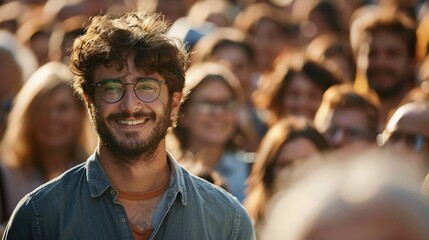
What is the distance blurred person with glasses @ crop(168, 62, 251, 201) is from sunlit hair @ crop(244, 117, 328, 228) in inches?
25.9

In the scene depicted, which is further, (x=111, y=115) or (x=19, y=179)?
(x=19, y=179)

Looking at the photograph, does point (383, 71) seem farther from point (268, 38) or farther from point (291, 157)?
point (268, 38)

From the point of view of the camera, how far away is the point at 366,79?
335 inches

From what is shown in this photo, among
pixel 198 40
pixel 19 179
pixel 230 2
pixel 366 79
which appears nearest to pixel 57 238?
pixel 19 179

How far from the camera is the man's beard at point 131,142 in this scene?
3701 millimetres

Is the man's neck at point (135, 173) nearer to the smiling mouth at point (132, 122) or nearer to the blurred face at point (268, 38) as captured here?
the smiling mouth at point (132, 122)

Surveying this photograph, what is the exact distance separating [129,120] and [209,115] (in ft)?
11.6

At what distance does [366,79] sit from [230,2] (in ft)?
21.4

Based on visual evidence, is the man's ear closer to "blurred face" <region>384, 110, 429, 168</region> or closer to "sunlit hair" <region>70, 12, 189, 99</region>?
"sunlit hair" <region>70, 12, 189, 99</region>

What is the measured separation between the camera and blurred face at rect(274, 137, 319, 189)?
19.8 ft

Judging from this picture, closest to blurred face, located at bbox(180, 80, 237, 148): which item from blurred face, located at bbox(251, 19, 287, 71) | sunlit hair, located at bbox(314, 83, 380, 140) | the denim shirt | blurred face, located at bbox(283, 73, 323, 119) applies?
sunlit hair, located at bbox(314, 83, 380, 140)

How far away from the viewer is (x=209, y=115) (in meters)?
7.23

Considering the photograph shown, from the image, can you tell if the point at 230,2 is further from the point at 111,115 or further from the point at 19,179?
the point at 111,115

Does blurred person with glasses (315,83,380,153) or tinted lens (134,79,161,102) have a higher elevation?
tinted lens (134,79,161,102)
